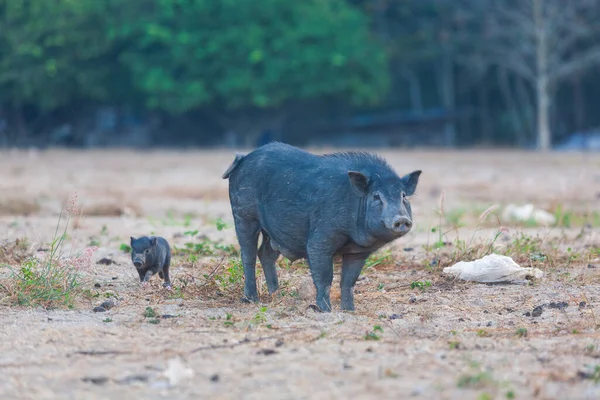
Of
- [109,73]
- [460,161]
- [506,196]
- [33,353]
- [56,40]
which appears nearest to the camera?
[33,353]

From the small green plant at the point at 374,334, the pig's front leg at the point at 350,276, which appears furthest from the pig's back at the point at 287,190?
the small green plant at the point at 374,334

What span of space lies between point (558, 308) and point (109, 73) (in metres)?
29.5

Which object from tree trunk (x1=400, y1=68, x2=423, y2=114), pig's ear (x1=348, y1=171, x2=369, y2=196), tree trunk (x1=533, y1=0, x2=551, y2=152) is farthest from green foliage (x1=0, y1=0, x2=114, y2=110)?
pig's ear (x1=348, y1=171, x2=369, y2=196)

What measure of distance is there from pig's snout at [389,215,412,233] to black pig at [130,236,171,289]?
2399 mm

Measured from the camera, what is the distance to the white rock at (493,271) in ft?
30.0

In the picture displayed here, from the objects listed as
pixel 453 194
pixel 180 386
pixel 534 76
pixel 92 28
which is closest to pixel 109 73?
pixel 92 28

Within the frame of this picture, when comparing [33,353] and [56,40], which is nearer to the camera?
[33,353]

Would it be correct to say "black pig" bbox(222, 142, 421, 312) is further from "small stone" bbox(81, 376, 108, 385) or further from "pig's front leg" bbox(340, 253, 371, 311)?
"small stone" bbox(81, 376, 108, 385)

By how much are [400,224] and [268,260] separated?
5.63 feet

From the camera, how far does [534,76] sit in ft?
116

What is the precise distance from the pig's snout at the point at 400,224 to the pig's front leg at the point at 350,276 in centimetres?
70

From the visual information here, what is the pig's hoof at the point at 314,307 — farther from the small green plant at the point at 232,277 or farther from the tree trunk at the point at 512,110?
the tree trunk at the point at 512,110

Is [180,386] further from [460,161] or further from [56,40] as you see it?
[56,40]

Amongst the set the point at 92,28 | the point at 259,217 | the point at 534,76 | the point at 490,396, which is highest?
the point at 92,28
